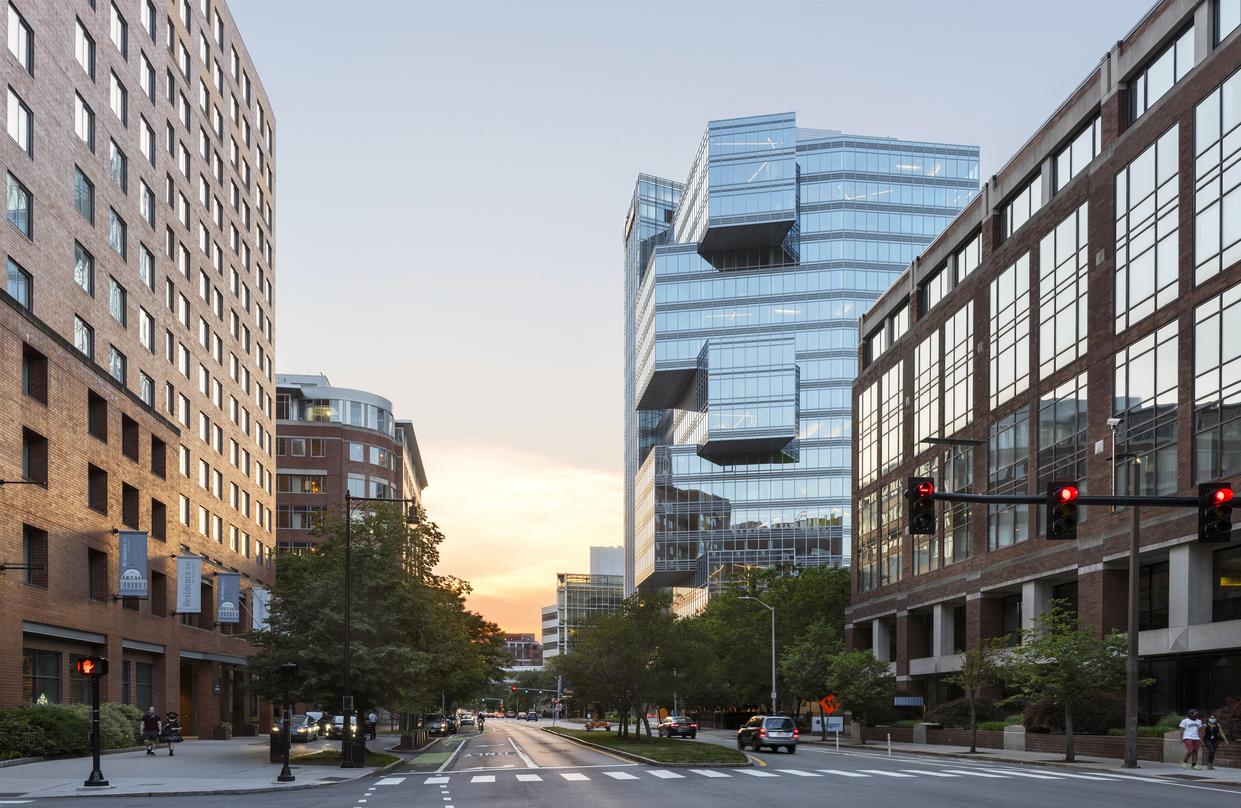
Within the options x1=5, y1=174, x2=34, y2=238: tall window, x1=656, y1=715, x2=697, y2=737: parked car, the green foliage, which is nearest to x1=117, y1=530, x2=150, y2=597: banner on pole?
the green foliage

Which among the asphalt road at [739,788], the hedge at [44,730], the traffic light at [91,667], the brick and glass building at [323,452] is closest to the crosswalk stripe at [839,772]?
the asphalt road at [739,788]

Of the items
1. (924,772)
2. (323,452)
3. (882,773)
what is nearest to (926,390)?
(924,772)

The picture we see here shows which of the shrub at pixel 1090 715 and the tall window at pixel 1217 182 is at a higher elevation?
the tall window at pixel 1217 182

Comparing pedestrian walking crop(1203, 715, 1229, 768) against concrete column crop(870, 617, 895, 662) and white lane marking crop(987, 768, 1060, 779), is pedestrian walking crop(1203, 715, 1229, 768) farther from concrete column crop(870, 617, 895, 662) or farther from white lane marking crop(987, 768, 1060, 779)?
concrete column crop(870, 617, 895, 662)

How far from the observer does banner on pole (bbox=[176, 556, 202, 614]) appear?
61.0m

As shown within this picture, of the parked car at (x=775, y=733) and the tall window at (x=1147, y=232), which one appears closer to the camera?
the tall window at (x=1147, y=232)

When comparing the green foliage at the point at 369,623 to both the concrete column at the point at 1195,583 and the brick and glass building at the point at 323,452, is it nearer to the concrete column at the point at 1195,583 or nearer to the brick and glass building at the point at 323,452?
the concrete column at the point at 1195,583

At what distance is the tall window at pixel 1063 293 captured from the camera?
2143 inches

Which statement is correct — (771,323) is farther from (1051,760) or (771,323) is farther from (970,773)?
(970,773)

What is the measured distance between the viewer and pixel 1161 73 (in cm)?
4872

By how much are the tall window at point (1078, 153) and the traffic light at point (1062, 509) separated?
37.7 metres

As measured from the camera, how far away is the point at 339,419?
5202 inches

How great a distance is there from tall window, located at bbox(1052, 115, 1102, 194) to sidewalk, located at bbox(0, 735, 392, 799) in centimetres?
3940

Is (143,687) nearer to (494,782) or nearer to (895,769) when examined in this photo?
(494,782)
